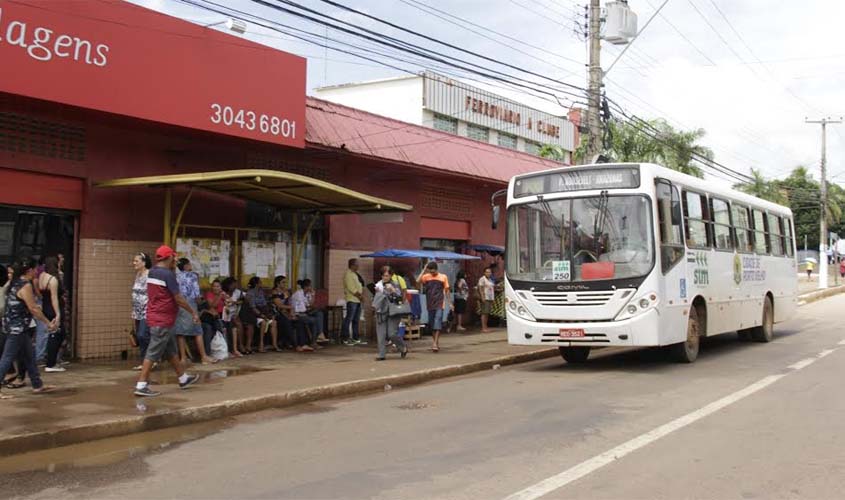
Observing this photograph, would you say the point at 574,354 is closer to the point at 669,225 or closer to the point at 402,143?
the point at 669,225

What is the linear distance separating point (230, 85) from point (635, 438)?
9081 millimetres

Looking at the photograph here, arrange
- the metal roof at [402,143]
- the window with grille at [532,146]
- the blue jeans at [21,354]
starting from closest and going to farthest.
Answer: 1. the blue jeans at [21,354]
2. the metal roof at [402,143]
3. the window with grille at [532,146]

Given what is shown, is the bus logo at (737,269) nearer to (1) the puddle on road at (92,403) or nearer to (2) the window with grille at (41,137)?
(1) the puddle on road at (92,403)

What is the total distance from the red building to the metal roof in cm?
7

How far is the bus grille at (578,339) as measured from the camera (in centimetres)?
1140

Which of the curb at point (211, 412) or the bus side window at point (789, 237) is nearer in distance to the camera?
the curb at point (211, 412)

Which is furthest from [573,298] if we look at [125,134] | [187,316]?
[125,134]

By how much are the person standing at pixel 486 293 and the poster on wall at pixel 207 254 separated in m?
7.58

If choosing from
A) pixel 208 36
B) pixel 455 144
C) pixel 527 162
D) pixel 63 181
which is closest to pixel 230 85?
pixel 208 36

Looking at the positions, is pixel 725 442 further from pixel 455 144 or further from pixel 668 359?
pixel 455 144

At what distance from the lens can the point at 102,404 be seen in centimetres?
852

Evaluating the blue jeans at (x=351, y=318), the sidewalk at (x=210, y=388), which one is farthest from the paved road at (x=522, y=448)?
the blue jeans at (x=351, y=318)

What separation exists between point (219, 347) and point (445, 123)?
2555 centimetres

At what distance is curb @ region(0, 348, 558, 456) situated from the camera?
702 cm
